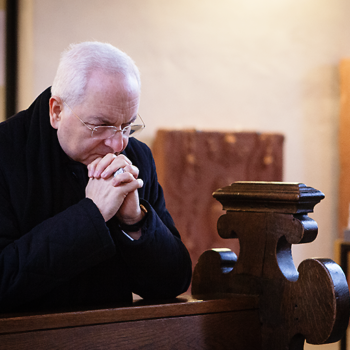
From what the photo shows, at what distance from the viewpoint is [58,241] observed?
3.23ft

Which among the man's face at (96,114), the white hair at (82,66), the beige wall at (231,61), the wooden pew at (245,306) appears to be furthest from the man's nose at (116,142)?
the beige wall at (231,61)

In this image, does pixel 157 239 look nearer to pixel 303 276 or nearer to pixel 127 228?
pixel 127 228

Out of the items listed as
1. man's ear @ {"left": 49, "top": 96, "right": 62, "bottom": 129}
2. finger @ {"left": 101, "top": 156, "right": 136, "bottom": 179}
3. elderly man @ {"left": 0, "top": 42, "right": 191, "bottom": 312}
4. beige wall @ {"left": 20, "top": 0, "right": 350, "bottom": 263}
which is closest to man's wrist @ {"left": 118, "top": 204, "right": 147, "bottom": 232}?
elderly man @ {"left": 0, "top": 42, "right": 191, "bottom": 312}

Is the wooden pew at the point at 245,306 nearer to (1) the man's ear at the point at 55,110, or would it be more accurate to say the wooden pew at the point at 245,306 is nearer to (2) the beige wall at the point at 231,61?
(1) the man's ear at the point at 55,110

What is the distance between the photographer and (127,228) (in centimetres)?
115

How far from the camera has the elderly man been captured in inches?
40.6

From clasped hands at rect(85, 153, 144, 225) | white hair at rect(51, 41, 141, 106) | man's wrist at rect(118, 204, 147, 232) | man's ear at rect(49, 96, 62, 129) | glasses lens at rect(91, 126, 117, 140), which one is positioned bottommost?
man's wrist at rect(118, 204, 147, 232)

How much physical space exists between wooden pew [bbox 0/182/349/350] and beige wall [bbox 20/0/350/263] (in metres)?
1.82

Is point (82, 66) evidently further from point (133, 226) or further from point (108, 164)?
point (133, 226)

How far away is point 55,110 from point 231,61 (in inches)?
88.2

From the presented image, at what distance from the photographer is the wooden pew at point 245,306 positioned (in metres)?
0.87

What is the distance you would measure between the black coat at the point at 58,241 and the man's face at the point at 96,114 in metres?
0.03

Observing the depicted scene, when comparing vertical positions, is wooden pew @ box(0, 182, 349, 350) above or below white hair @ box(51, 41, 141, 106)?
below

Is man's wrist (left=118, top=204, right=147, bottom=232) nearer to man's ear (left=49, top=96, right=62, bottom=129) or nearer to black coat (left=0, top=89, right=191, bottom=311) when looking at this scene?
black coat (left=0, top=89, right=191, bottom=311)
